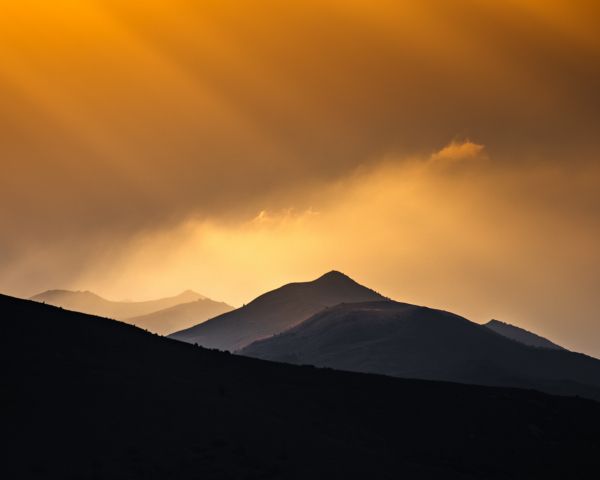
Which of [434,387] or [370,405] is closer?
[370,405]

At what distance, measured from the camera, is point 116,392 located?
2243 inches

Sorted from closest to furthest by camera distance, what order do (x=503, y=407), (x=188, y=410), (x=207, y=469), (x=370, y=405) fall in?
(x=207, y=469) → (x=188, y=410) → (x=370, y=405) → (x=503, y=407)

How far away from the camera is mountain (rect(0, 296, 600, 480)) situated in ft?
164

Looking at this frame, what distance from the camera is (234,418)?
189 feet

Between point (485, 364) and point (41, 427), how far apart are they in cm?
14222

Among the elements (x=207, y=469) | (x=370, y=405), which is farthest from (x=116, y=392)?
(x=370, y=405)

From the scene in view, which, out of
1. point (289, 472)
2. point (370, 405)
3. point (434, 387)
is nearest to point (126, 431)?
point (289, 472)

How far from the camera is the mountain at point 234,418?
50.1m

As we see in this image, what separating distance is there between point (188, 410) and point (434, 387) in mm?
26756

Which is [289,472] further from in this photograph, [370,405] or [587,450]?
[587,450]

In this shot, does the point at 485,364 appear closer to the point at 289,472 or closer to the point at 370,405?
the point at 370,405

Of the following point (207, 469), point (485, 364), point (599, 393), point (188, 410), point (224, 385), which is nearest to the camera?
point (207, 469)

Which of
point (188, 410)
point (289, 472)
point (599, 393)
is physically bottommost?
point (289, 472)

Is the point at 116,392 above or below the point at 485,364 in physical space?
below
